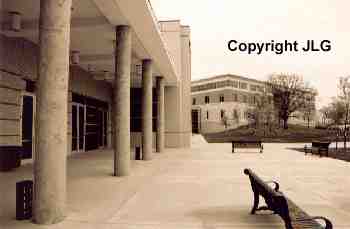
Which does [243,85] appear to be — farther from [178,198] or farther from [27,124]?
[178,198]

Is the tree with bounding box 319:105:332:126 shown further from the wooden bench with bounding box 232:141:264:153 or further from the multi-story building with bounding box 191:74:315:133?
the wooden bench with bounding box 232:141:264:153

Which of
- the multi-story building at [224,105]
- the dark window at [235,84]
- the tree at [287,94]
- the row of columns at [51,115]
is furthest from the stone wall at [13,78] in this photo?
the dark window at [235,84]

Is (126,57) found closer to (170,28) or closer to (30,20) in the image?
(30,20)

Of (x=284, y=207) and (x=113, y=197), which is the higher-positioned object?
(x=284, y=207)

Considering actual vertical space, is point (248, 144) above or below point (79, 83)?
below

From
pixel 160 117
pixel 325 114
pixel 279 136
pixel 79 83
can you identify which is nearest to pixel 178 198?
pixel 79 83

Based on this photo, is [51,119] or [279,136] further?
[279,136]

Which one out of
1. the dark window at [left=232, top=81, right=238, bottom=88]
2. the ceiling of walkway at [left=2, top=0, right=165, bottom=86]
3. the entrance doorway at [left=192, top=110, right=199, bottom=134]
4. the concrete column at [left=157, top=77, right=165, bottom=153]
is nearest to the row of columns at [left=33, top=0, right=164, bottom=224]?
the ceiling of walkway at [left=2, top=0, right=165, bottom=86]

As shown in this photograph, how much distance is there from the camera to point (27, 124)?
1411cm

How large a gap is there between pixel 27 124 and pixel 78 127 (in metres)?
6.27

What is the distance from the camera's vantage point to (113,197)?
7.72m

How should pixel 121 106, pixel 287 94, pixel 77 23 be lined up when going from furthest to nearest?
pixel 287 94
pixel 77 23
pixel 121 106

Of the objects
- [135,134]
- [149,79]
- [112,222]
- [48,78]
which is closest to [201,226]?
[112,222]

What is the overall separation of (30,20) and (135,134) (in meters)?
17.6
